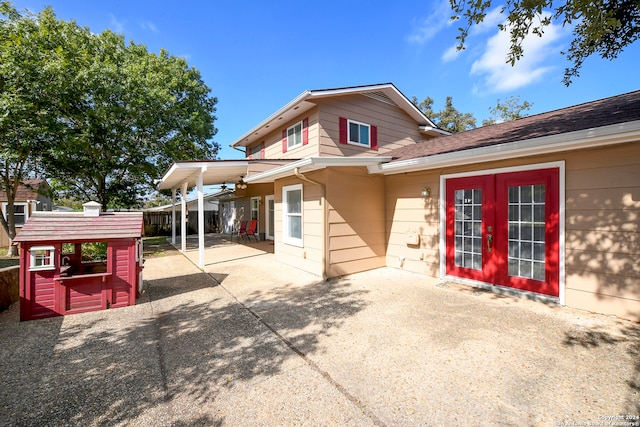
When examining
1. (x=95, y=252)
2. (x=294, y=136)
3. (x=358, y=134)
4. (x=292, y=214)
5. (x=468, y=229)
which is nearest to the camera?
(x=468, y=229)

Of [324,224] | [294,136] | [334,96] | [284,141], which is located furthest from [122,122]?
[324,224]

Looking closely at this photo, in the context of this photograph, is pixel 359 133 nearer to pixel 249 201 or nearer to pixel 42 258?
pixel 42 258

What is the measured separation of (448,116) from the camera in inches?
1161

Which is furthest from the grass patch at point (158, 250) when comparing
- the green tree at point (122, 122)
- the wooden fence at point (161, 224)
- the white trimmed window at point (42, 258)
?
the white trimmed window at point (42, 258)

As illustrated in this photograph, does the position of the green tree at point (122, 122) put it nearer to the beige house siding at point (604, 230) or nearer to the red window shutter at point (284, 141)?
the red window shutter at point (284, 141)

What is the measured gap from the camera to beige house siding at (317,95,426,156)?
7699 mm

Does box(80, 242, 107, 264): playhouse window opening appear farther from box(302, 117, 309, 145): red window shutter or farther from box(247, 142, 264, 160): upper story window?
box(302, 117, 309, 145): red window shutter

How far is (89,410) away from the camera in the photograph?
206cm

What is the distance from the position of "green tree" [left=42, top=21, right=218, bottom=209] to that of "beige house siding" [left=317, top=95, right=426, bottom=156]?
27.6 feet

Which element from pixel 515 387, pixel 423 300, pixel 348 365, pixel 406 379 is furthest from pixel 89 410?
pixel 423 300

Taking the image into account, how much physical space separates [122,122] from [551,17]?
46.5 ft

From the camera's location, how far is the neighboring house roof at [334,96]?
7.31 metres

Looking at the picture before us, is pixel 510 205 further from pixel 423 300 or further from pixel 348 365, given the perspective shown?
pixel 348 365

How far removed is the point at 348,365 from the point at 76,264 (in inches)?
199
